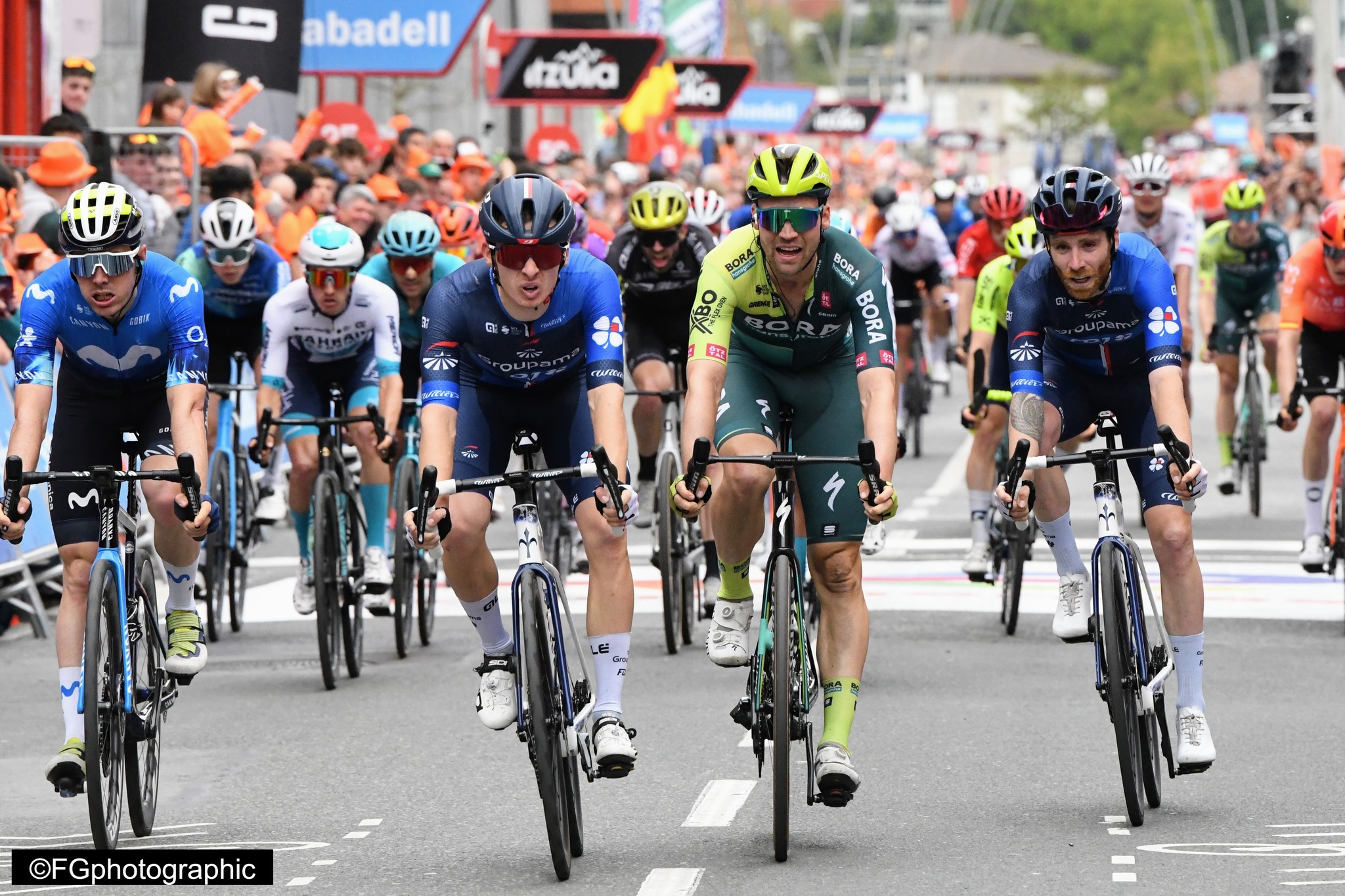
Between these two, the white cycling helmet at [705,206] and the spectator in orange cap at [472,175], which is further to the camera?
the spectator in orange cap at [472,175]

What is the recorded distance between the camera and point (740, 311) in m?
7.86

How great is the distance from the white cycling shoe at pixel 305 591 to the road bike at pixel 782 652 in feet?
13.6

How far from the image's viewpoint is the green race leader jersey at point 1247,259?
17.0 m

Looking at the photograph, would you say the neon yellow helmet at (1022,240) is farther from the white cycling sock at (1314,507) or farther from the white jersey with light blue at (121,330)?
the white jersey with light blue at (121,330)

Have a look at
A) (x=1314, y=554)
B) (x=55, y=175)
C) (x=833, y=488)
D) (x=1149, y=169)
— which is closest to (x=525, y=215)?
(x=833, y=488)

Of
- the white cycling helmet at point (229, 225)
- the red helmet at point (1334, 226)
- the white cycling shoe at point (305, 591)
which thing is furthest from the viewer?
the white cycling helmet at point (229, 225)

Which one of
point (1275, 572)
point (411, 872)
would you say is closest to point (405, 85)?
point (1275, 572)

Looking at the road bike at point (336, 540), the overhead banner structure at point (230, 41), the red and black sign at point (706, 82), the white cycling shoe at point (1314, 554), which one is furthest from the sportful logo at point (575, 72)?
the road bike at point (336, 540)

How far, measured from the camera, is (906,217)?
794 inches

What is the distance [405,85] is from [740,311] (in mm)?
25690

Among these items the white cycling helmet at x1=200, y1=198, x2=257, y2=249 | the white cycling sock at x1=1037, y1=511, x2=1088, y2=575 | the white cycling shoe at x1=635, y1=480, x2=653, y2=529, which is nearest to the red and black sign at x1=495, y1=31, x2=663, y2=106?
the white cycling shoe at x1=635, y1=480, x2=653, y2=529

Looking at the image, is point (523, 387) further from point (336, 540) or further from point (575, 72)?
point (575, 72)

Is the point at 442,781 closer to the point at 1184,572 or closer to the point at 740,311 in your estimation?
the point at 740,311

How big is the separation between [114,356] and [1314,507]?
286 inches
